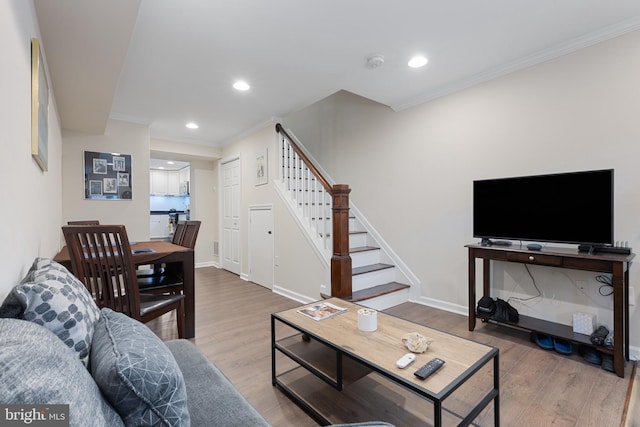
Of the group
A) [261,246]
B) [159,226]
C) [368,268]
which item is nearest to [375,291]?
[368,268]

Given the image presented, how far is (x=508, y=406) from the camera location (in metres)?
1.69

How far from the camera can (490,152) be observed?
9.52 feet

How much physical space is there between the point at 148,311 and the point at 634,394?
3.10m

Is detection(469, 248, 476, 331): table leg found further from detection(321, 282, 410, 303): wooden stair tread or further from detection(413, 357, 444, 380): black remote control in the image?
detection(413, 357, 444, 380): black remote control

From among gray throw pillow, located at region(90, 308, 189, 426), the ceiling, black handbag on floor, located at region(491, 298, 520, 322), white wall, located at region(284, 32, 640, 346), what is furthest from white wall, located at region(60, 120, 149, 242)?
black handbag on floor, located at region(491, 298, 520, 322)

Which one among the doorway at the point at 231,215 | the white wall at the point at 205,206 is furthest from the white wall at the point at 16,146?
the white wall at the point at 205,206

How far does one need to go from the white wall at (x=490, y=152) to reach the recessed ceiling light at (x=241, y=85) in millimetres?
1642

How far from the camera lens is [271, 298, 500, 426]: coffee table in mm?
1281

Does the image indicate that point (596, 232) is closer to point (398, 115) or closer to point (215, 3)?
point (398, 115)

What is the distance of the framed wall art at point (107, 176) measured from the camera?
387 centimetres

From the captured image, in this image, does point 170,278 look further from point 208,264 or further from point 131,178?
point 208,264

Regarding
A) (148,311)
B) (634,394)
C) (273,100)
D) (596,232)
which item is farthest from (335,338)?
(273,100)

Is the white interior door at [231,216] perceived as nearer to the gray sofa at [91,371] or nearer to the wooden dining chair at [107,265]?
the wooden dining chair at [107,265]

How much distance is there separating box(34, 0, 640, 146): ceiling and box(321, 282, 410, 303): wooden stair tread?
2.15 meters
